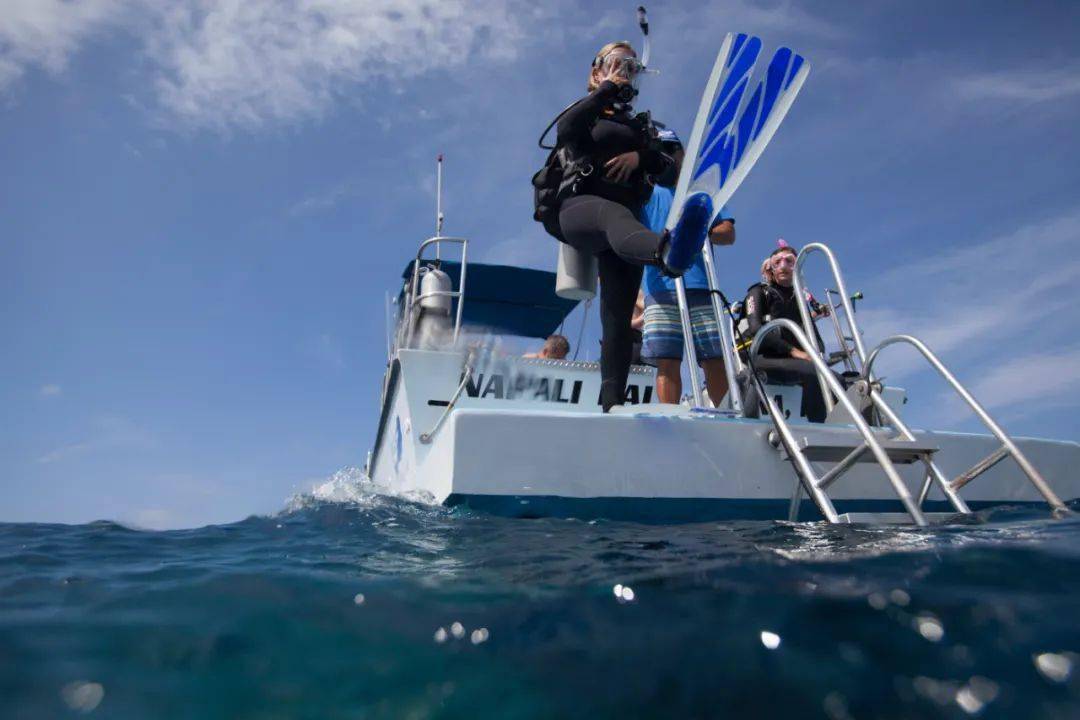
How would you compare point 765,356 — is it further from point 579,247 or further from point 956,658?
point 956,658

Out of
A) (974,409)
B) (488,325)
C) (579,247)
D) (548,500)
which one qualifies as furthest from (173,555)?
(488,325)

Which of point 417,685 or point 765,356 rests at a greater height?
point 765,356

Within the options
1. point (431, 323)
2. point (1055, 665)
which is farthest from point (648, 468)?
point (431, 323)

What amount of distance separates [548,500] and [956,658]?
1553mm

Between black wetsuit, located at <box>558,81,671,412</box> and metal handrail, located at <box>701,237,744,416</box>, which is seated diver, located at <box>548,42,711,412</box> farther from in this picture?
metal handrail, located at <box>701,237,744,416</box>

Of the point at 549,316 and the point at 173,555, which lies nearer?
the point at 173,555

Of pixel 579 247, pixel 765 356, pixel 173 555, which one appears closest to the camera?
pixel 173 555

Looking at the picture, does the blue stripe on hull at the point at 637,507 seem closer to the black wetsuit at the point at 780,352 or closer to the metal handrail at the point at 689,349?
the metal handrail at the point at 689,349

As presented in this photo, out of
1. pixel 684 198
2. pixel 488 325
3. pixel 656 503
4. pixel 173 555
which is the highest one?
pixel 488 325

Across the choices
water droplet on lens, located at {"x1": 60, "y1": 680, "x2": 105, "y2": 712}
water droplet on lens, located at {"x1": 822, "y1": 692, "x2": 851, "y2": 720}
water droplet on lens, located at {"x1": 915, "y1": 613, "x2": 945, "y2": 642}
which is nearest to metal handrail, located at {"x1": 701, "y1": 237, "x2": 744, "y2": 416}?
water droplet on lens, located at {"x1": 915, "y1": 613, "x2": 945, "y2": 642}

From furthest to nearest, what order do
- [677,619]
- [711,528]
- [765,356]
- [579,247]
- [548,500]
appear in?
1. [765,356]
2. [579,247]
3. [548,500]
4. [711,528]
5. [677,619]

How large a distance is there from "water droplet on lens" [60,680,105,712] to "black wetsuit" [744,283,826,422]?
136 inches

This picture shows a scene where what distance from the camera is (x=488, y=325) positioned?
792 centimetres

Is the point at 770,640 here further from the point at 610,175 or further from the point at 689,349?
the point at 689,349
